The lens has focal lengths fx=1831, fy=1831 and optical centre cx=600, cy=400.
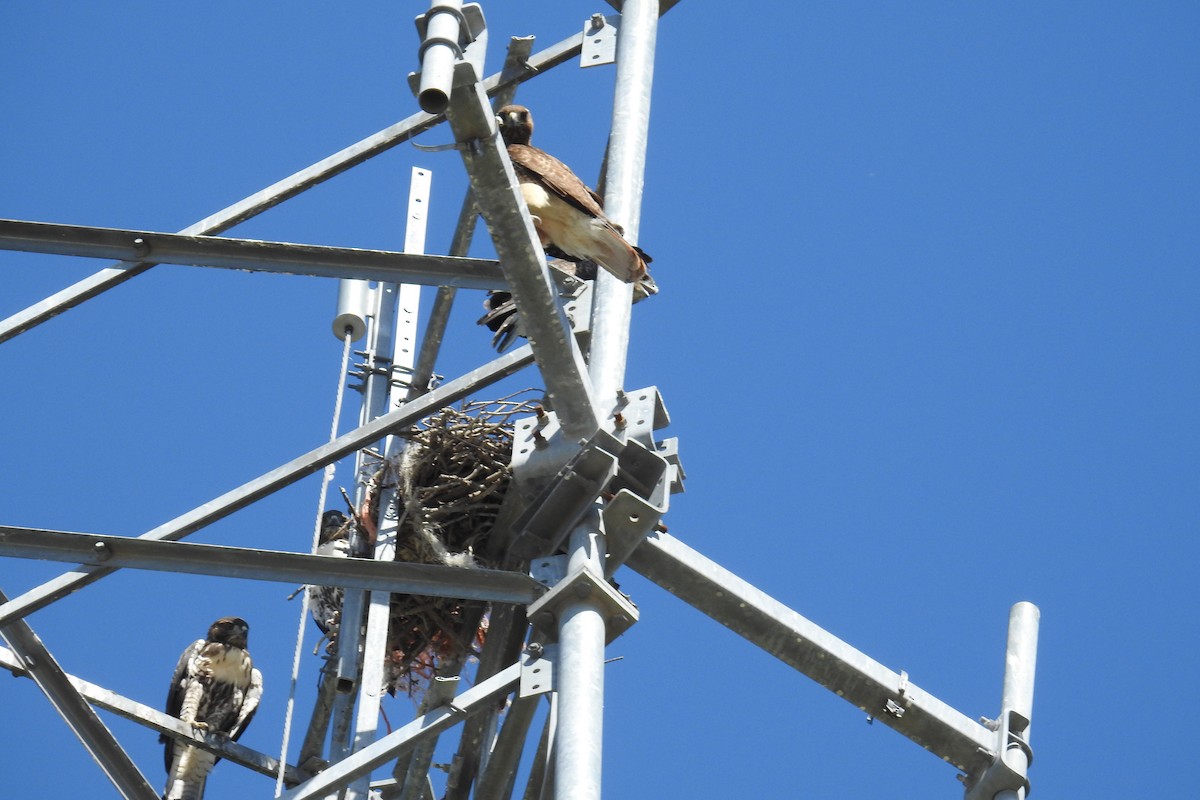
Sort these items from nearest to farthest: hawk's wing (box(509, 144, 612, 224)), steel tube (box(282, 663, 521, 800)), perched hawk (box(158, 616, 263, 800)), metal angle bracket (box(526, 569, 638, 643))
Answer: metal angle bracket (box(526, 569, 638, 643)) → steel tube (box(282, 663, 521, 800)) → hawk's wing (box(509, 144, 612, 224)) → perched hawk (box(158, 616, 263, 800))

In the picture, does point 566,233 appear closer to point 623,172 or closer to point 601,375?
point 623,172

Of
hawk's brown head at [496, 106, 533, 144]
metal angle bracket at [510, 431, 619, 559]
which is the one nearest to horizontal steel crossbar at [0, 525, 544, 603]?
metal angle bracket at [510, 431, 619, 559]

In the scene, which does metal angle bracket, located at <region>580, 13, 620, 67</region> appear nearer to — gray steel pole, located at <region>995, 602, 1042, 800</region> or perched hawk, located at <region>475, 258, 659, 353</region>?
perched hawk, located at <region>475, 258, 659, 353</region>

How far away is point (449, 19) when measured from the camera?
3699 mm

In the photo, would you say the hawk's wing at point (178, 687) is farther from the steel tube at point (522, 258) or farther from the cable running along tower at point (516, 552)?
the steel tube at point (522, 258)

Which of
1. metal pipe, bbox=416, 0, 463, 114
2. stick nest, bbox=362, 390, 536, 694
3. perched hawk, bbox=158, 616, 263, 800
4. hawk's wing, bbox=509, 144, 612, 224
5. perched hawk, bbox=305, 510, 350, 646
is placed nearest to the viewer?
metal pipe, bbox=416, 0, 463, 114

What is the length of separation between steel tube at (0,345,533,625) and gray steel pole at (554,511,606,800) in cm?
99

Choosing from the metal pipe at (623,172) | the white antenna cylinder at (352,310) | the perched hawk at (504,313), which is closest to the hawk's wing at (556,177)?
the perched hawk at (504,313)

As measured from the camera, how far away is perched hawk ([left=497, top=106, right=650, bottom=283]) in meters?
4.96

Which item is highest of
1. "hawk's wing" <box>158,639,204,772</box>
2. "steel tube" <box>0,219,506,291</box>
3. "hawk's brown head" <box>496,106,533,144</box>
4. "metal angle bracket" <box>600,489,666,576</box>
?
"hawk's brown head" <box>496,106,533,144</box>

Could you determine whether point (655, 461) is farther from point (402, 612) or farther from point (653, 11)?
point (402, 612)

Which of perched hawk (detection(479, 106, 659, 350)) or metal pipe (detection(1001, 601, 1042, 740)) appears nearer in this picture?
metal pipe (detection(1001, 601, 1042, 740))

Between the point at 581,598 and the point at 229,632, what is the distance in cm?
Result: 528

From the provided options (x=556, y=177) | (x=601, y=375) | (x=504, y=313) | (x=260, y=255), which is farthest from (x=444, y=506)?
(x=601, y=375)
